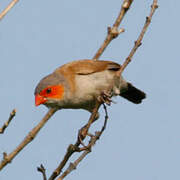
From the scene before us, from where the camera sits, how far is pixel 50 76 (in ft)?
20.6

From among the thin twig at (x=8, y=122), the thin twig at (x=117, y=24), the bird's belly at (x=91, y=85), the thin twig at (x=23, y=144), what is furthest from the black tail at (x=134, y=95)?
the thin twig at (x=8, y=122)

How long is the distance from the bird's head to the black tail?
1.83 metres

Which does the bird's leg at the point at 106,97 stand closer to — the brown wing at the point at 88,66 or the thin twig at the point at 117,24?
the thin twig at the point at 117,24

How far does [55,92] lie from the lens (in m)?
5.97

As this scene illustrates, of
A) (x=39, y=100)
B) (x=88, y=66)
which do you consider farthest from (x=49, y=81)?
(x=88, y=66)

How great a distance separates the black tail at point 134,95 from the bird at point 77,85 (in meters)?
1.09

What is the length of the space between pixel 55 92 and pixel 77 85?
393 millimetres

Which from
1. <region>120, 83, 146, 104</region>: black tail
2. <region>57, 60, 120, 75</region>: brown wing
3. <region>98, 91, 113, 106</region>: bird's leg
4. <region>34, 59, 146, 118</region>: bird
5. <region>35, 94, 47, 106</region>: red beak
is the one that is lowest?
<region>35, 94, 47, 106</region>: red beak

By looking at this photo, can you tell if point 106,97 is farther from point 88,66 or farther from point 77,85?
point 88,66

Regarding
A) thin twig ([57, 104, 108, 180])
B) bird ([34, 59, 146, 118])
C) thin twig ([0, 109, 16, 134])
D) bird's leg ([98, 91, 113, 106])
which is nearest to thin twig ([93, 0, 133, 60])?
bird's leg ([98, 91, 113, 106])

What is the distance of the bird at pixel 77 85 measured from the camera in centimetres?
583

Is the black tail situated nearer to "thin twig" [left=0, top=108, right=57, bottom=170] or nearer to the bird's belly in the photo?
the bird's belly

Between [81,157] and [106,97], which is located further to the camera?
[106,97]

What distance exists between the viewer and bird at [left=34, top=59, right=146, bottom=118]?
5.83 metres
